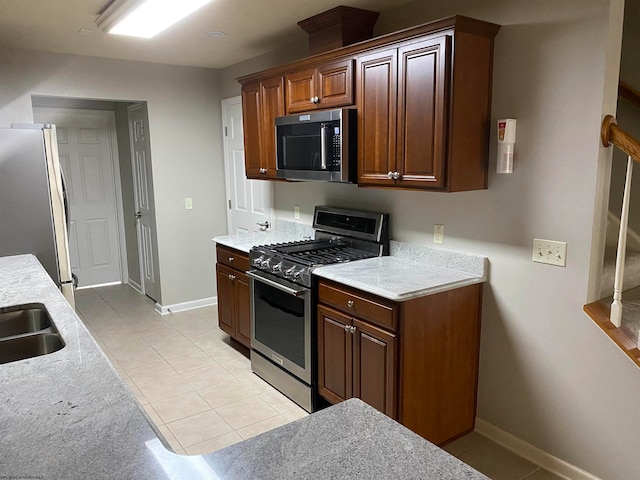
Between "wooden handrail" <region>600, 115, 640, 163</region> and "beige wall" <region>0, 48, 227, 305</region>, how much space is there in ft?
12.1

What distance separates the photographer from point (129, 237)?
574 cm


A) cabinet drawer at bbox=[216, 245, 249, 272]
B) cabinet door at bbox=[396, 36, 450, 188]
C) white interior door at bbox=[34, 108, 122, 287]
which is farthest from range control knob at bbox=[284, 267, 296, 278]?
white interior door at bbox=[34, 108, 122, 287]

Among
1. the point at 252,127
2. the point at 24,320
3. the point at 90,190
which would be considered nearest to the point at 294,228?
the point at 252,127

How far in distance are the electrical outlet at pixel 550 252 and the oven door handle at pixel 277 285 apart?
4.02ft

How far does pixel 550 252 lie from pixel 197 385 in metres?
2.37

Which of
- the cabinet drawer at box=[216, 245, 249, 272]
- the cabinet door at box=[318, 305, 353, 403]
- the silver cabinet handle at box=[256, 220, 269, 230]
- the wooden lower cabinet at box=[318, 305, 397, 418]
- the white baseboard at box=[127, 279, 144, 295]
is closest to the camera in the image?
the wooden lower cabinet at box=[318, 305, 397, 418]

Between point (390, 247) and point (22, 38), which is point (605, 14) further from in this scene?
point (22, 38)

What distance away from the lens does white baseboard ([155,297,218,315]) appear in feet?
15.8

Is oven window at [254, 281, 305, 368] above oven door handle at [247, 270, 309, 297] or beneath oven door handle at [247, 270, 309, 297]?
beneath

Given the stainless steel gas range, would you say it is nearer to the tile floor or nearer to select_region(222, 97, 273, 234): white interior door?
the tile floor

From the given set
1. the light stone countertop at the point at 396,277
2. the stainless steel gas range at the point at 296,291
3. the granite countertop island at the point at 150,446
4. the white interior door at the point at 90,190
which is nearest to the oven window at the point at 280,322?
the stainless steel gas range at the point at 296,291

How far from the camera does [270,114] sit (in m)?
3.49

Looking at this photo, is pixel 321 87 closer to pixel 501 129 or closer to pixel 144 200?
pixel 501 129

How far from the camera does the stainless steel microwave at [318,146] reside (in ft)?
9.11
